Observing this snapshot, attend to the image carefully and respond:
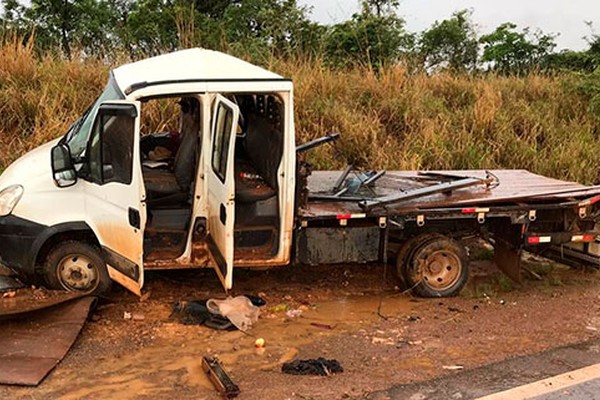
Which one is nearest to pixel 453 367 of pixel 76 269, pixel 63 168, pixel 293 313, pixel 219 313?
pixel 293 313

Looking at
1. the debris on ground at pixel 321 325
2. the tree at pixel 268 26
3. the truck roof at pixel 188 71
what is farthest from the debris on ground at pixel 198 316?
the tree at pixel 268 26

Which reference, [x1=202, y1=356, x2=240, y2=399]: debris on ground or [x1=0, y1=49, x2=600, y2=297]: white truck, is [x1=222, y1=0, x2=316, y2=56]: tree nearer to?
[x1=0, y1=49, x2=600, y2=297]: white truck

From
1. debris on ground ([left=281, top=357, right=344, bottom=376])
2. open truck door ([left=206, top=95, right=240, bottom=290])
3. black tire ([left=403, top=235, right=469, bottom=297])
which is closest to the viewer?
debris on ground ([left=281, top=357, right=344, bottom=376])

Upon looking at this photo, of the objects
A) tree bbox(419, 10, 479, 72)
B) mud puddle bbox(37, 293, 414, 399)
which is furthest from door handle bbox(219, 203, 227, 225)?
tree bbox(419, 10, 479, 72)

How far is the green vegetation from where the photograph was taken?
10922mm

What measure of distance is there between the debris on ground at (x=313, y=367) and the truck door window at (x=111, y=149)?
209cm

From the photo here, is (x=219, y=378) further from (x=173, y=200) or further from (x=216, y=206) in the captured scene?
(x=173, y=200)

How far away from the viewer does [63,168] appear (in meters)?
5.94

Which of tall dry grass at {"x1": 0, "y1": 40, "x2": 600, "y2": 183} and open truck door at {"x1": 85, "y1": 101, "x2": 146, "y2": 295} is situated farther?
tall dry grass at {"x1": 0, "y1": 40, "x2": 600, "y2": 183}

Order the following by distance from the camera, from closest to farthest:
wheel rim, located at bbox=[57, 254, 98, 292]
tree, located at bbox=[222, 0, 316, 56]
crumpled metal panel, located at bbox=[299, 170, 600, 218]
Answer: wheel rim, located at bbox=[57, 254, 98, 292] < crumpled metal panel, located at bbox=[299, 170, 600, 218] < tree, located at bbox=[222, 0, 316, 56]

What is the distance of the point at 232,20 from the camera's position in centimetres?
1645

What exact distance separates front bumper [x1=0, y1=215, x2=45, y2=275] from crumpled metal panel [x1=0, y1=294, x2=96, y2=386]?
473 mm

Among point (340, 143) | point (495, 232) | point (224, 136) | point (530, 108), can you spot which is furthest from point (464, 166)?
point (224, 136)

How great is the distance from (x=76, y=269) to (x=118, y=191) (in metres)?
0.94
